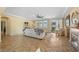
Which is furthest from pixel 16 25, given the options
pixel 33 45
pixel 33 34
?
pixel 33 45

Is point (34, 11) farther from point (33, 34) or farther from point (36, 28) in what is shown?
point (33, 34)

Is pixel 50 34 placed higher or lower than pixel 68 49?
higher

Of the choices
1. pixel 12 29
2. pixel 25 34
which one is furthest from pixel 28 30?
pixel 12 29

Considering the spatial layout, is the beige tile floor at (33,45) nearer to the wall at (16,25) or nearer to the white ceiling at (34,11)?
the wall at (16,25)

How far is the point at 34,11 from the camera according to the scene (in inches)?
99.2

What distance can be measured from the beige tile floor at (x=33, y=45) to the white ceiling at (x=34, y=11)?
422 millimetres

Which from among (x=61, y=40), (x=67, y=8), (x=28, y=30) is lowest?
(x=61, y=40)

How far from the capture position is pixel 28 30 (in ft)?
8.40

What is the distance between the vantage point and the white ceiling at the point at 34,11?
2520 millimetres

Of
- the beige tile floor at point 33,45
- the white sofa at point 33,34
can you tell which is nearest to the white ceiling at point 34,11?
the white sofa at point 33,34

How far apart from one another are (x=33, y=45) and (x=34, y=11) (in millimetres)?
615

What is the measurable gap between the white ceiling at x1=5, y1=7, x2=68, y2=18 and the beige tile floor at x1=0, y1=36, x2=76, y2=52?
42 cm
